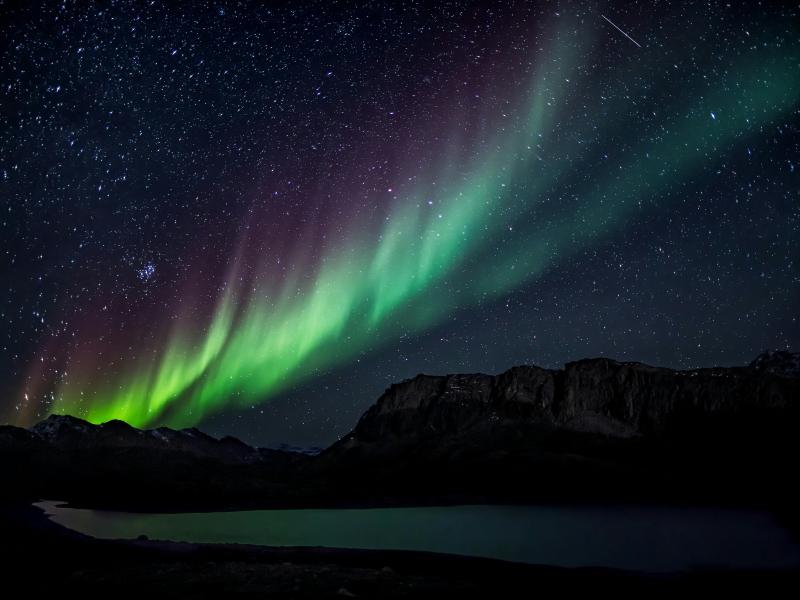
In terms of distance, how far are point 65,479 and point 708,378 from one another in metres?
199

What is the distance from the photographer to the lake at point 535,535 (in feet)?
129

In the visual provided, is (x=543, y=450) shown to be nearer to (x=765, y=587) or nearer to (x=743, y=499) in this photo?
(x=743, y=499)

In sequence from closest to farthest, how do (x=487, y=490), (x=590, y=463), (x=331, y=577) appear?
1. (x=331, y=577)
2. (x=487, y=490)
3. (x=590, y=463)

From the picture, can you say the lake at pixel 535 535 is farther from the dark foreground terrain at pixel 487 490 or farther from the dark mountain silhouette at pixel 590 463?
the dark mountain silhouette at pixel 590 463

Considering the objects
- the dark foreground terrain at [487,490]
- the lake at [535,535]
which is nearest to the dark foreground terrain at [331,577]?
the dark foreground terrain at [487,490]

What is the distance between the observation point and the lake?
3944 centimetres

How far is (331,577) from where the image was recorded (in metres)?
31.6

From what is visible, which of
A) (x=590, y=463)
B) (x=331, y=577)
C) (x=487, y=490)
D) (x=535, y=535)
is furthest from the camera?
(x=590, y=463)

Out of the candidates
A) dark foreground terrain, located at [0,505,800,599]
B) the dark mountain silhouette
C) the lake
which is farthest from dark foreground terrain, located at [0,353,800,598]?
the lake

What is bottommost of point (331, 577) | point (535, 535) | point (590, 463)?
point (331, 577)

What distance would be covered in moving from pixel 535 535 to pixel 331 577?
2604cm

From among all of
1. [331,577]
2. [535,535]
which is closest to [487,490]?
[535,535]

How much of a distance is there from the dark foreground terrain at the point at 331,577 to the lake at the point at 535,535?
385 centimetres

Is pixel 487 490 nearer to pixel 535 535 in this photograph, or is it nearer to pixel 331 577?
pixel 535 535
